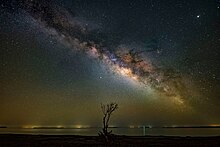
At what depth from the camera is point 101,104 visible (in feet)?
100
